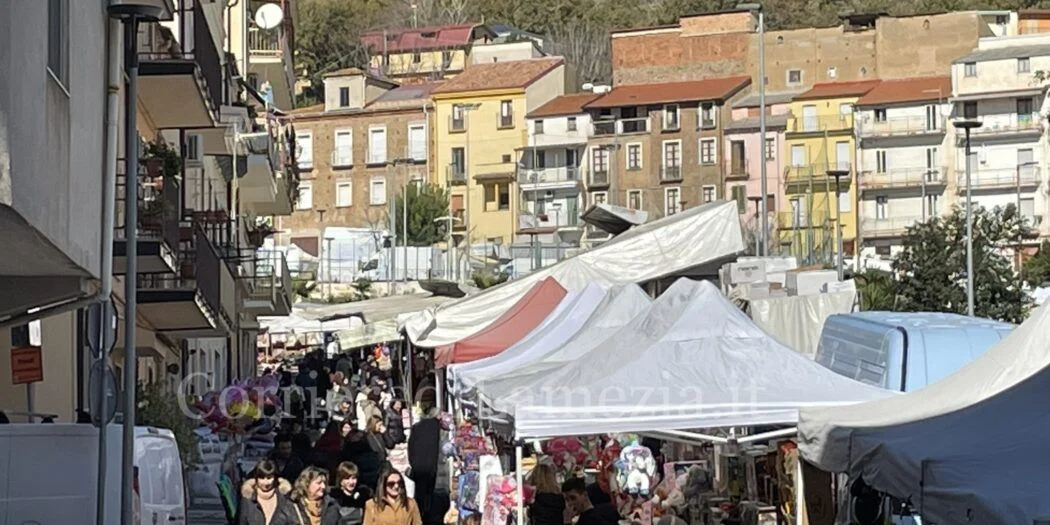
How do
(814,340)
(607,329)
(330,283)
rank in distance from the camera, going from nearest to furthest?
(607,329)
(814,340)
(330,283)

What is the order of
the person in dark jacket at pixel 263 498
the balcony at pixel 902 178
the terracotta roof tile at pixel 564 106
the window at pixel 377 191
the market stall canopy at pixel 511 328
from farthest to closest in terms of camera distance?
the window at pixel 377 191
the terracotta roof tile at pixel 564 106
the balcony at pixel 902 178
the market stall canopy at pixel 511 328
the person in dark jacket at pixel 263 498

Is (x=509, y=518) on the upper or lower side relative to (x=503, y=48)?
lower

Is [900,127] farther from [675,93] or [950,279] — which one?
[950,279]

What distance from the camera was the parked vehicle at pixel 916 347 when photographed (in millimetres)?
17312

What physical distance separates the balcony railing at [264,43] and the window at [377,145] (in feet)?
204

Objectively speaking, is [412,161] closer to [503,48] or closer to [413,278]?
[503,48]

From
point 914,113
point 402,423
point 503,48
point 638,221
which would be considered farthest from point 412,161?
point 402,423

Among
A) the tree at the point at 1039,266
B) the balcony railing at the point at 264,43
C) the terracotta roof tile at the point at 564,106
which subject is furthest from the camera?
the terracotta roof tile at the point at 564,106

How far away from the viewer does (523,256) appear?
321 ft

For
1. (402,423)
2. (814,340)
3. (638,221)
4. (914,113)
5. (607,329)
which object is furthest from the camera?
(914,113)

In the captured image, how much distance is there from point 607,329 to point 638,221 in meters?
25.8

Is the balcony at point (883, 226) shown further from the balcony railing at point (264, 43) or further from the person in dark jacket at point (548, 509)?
the person in dark jacket at point (548, 509)

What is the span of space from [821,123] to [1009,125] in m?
10.00

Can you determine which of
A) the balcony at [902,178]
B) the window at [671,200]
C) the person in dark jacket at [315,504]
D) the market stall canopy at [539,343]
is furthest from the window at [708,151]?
the person in dark jacket at [315,504]
